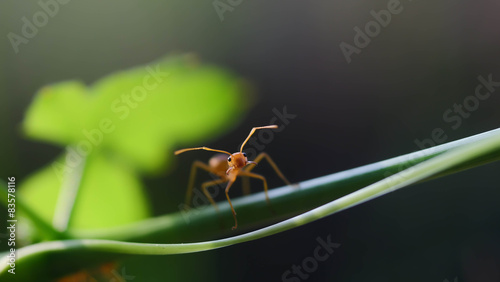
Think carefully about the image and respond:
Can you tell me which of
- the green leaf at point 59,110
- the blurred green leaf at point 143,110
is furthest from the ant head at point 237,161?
the green leaf at point 59,110

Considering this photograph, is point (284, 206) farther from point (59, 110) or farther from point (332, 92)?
point (332, 92)

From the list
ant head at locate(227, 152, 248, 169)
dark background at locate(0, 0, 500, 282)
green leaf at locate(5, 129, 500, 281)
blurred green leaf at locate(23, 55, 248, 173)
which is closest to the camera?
green leaf at locate(5, 129, 500, 281)

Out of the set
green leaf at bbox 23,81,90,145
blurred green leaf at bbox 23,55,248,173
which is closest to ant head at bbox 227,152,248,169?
blurred green leaf at bbox 23,55,248,173

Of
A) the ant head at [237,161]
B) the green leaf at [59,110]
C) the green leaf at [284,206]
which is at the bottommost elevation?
the green leaf at [284,206]

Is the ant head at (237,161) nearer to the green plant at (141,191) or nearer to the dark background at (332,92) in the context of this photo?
the green plant at (141,191)

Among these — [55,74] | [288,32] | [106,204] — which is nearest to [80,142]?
[106,204]

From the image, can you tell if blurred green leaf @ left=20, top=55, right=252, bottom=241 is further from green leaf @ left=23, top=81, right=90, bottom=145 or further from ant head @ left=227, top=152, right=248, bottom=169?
ant head @ left=227, top=152, right=248, bottom=169

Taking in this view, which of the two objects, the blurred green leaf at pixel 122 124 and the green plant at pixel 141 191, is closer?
the green plant at pixel 141 191
